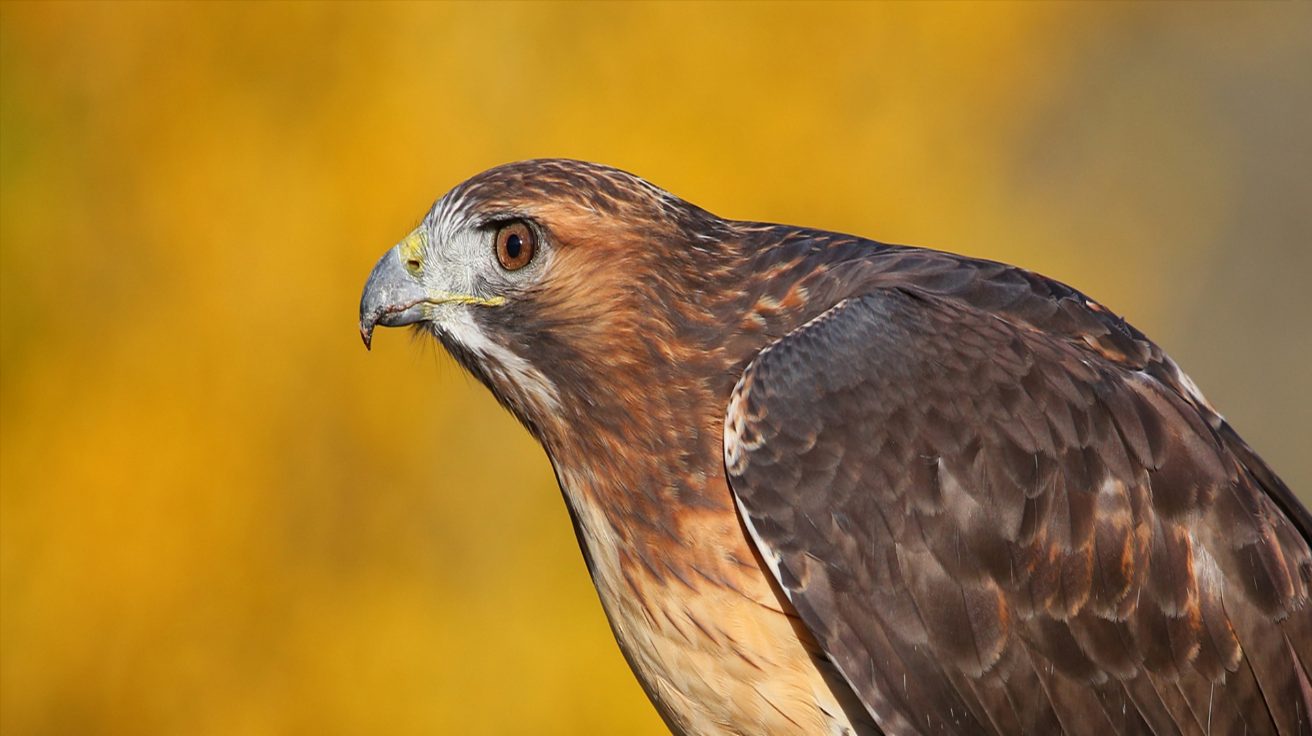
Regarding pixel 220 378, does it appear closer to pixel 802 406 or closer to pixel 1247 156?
pixel 802 406

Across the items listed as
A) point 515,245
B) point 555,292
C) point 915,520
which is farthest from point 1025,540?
point 515,245

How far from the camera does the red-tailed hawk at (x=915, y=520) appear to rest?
3502 millimetres

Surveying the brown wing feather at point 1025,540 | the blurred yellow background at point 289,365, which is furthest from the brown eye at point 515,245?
the blurred yellow background at point 289,365

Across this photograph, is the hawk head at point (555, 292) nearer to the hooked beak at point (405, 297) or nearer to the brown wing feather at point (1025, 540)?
the hooked beak at point (405, 297)

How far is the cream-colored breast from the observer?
11.7 feet

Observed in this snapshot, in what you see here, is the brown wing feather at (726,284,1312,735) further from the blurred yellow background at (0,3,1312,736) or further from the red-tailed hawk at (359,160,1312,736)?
the blurred yellow background at (0,3,1312,736)

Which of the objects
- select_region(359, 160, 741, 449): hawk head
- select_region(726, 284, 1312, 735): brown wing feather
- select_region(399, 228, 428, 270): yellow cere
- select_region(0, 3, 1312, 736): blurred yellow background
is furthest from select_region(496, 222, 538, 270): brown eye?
select_region(0, 3, 1312, 736): blurred yellow background

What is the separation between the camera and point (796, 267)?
4051 millimetres

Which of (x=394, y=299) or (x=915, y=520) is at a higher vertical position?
(x=394, y=299)

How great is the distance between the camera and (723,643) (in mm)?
3604

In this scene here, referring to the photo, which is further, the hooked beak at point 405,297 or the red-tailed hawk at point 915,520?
the hooked beak at point 405,297

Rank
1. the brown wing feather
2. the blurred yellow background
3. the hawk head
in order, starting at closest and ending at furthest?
1. the brown wing feather
2. the hawk head
3. the blurred yellow background

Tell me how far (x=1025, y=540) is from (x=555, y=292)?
4.44ft

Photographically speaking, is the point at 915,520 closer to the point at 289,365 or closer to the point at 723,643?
the point at 723,643
